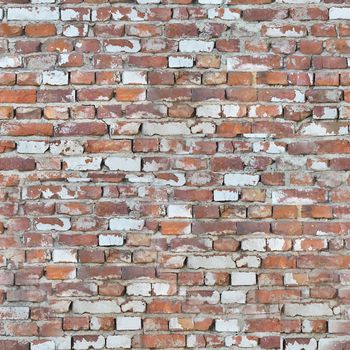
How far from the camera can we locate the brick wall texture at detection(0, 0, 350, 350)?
2221mm

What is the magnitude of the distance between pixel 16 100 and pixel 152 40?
2.11 feet

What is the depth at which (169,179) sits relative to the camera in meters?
2.24

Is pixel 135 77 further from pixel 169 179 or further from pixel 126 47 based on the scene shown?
pixel 169 179

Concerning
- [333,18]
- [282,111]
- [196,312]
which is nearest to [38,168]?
[196,312]

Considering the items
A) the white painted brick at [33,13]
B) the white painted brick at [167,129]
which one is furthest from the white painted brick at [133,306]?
the white painted brick at [33,13]

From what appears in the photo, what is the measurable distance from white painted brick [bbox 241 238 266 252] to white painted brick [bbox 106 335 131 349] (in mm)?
633

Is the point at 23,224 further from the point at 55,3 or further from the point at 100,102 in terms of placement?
the point at 55,3

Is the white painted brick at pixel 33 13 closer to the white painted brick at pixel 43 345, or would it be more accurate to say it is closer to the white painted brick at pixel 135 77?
the white painted brick at pixel 135 77

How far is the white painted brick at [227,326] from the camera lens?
7.27 ft

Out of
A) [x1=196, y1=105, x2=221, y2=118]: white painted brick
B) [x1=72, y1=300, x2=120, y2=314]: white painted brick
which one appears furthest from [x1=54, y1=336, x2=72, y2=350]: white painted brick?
[x1=196, y1=105, x2=221, y2=118]: white painted brick

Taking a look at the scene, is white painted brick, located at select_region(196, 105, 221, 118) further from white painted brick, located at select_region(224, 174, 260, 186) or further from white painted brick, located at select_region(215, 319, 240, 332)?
white painted brick, located at select_region(215, 319, 240, 332)

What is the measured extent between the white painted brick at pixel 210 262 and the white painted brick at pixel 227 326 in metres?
0.23

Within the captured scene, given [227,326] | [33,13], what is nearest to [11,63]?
[33,13]

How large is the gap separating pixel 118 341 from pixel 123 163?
76cm
